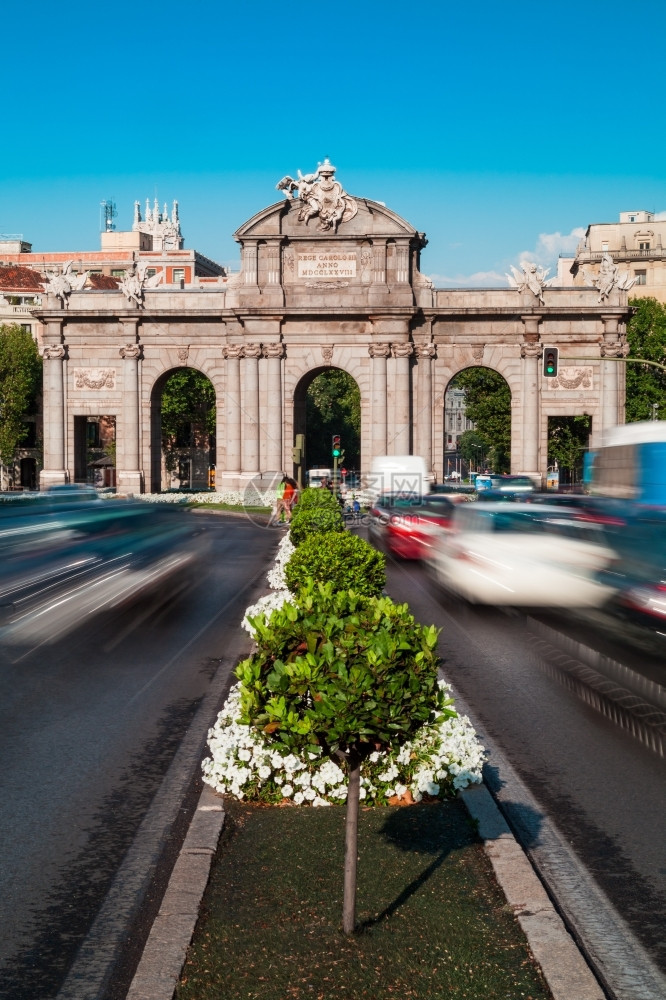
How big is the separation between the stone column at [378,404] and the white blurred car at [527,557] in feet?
100

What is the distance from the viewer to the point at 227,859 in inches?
276

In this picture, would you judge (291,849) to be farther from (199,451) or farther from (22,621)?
(199,451)

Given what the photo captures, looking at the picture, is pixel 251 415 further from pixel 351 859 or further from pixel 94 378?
pixel 351 859

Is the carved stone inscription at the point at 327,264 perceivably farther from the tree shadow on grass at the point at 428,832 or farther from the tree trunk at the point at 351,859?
the tree trunk at the point at 351,859

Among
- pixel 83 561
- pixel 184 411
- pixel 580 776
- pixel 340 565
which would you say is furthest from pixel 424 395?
pixel 580 776

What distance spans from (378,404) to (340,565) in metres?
37.3

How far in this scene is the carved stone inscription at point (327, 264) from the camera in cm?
5191

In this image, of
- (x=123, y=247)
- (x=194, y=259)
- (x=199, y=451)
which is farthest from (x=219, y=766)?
(x=123, y=247)

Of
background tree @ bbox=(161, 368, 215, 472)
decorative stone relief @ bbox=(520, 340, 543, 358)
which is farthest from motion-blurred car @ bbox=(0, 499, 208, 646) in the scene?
background tree @ bbox=(161, 368, 215, 472)

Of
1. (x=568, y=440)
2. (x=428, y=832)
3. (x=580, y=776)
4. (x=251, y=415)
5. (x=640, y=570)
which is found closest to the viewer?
(x=428, y=832)

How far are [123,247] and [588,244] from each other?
54594mm

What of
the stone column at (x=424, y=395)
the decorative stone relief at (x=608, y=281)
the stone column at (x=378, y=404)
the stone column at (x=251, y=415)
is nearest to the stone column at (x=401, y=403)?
the stone column at (x=378, y=404)

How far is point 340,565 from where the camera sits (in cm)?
1529

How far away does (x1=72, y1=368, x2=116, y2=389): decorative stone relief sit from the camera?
54969mm
